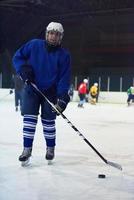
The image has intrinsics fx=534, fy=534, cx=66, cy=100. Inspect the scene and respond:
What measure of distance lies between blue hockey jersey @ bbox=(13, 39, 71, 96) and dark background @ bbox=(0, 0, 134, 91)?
143 cm

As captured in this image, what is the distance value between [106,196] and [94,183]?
0.95ft

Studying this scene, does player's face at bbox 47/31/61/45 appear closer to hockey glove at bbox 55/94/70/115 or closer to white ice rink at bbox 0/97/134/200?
hockey glove at bbox 55/94/70/115


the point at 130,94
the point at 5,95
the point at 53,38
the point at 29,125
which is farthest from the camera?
the point at 130,94

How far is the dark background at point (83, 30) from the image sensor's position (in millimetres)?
4766

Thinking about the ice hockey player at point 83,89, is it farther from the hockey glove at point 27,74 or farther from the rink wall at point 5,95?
the hockey glove at point 27,74

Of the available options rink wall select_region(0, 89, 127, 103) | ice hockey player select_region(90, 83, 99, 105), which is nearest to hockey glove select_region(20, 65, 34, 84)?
ice hockey player select_region(90, 83, 99, 105)

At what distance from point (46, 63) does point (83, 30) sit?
7.48 m

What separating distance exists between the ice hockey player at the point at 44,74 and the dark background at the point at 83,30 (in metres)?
1.45

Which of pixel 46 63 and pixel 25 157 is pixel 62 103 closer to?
pixel 46 63

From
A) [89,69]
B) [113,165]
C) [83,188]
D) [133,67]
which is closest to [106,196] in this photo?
[83,188]

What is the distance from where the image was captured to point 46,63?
2.83 m

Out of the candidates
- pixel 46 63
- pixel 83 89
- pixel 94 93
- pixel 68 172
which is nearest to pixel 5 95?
pixel 83 89

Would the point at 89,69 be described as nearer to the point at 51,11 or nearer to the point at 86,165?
the point at 51,11

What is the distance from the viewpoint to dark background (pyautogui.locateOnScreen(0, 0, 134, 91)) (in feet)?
15.6
